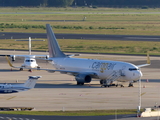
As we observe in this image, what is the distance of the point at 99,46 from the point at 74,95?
63222 mm

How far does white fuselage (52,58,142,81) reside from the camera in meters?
59.8

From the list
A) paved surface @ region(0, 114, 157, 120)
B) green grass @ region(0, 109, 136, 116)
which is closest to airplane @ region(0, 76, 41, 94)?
green grass @ region(0, 109, 136, 116)

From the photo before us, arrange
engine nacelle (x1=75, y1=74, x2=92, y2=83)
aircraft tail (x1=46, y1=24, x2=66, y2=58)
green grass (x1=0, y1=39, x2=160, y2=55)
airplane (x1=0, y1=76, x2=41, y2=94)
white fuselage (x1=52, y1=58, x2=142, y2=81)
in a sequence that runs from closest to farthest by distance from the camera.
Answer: airplane (x1=0, y1=76, x2=41, y2=94), white fuselage (x1=52, y1=58, x2=142, y2=81), engine nacelle (x1=75, y1=74, x2=92, y2=83), aircraft tail (x1=46, y1=24, x2=66, y2=58), green grass (x1=0, y1=39, x2=160, y2=55)

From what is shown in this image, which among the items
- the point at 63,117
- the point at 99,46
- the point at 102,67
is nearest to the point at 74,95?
the point at 102,67

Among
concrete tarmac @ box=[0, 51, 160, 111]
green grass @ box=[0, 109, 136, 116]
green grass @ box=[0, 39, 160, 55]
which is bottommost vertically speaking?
green grass @ box=[0, 39, 160, 55]

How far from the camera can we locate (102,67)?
6222cm

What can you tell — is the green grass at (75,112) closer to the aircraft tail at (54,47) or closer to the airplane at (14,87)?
the airplane at (14,87)

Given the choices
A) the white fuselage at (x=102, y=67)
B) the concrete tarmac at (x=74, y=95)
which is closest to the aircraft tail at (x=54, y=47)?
the white fuselage at (x=102, y=67)

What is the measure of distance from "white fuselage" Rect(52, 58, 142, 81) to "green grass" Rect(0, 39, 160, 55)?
41363 mm

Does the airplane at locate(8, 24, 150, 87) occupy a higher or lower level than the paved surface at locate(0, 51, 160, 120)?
higher

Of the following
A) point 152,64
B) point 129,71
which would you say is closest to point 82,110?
point 129,71

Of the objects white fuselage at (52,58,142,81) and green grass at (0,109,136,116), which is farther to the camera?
white fuselage at (52,58,142,81)

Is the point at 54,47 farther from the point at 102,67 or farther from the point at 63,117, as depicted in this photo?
the point at 63,117

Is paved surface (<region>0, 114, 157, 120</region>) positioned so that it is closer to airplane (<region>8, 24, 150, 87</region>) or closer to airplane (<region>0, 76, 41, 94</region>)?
airplane (<region>0, 76, 41, 94</region>)
